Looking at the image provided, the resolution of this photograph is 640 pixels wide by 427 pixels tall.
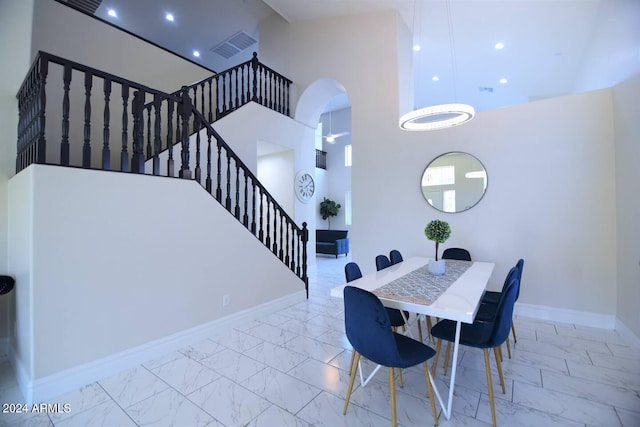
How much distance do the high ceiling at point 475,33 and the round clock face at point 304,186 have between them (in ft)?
10.2

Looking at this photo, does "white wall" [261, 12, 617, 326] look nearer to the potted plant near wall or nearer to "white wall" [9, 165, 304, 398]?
"white wall" [9, 165, 304, 398]

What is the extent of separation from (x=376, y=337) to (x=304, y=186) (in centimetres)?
476

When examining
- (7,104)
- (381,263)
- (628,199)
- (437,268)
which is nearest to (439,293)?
(437,268)

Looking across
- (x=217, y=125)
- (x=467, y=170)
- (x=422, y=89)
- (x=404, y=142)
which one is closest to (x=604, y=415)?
(x=467, y=170)

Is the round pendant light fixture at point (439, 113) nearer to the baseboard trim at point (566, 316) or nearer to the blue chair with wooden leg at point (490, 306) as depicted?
the blue chair with wooden leg at point (490, 306)

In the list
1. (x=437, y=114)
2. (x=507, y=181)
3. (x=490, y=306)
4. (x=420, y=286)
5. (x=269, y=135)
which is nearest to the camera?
(x=420, y=286)

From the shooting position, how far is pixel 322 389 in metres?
2.17

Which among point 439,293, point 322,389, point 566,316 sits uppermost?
point 439,293

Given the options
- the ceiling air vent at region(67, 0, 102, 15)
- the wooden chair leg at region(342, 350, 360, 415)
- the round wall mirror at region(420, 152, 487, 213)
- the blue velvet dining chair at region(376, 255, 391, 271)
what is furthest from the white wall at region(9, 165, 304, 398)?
the ceiling air vent at region(67, 0, 102, 15)

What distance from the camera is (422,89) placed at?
7.39 metres

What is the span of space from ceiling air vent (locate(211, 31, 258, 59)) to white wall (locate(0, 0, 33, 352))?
13.6ft

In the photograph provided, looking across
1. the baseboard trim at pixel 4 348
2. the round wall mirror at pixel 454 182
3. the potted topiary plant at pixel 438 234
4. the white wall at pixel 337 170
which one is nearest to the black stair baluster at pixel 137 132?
the baseboard trim at pixel 4 348

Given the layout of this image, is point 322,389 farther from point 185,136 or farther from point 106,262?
point 185,136

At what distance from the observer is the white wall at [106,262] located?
2080 mm
